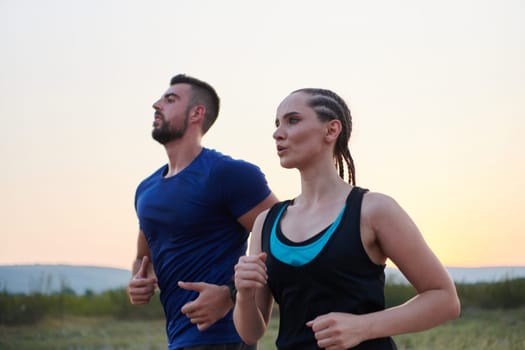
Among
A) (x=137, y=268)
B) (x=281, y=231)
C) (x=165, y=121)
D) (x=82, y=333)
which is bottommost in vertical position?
(x=82, y=333)

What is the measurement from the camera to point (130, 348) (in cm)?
1346

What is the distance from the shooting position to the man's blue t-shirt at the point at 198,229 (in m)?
4.67

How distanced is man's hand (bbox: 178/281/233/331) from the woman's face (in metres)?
1.56

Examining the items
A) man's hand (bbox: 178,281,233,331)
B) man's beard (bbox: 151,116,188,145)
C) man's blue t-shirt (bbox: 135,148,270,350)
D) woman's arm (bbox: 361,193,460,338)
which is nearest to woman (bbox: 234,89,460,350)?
woman's arm (bbox: 361,193,460,338)

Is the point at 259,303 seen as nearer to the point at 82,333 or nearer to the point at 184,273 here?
the point at 184,273

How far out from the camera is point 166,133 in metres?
5.05

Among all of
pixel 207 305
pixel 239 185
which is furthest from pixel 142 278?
pixel 239 185

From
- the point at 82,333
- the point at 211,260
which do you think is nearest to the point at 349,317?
the point at 211,260

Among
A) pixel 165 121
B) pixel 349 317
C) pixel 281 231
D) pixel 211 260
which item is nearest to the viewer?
pixel 349 317

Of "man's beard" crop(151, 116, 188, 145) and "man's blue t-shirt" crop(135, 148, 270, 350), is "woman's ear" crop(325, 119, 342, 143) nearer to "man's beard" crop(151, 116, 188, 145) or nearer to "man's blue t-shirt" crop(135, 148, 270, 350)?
"man's blue t-shirt" crop(135, 148, 270, 350)

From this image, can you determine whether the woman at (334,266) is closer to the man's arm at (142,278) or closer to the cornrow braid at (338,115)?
the cornrow braid at (338,115)

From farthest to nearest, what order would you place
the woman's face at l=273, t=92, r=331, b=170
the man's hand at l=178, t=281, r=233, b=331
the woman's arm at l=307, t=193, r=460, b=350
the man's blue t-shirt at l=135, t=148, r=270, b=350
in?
1. the man's blue t-shirt at l=135, t=148, r=270, b=350
2. the man's hand at l=178, t=281, r=233, b=331
3. the woman's face at l=273, t=92, r=331, b=170
4. the woman's arm at l=307, t=193, r=460, b=350

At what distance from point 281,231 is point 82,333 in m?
12.0

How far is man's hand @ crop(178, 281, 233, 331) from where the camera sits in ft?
14.7
